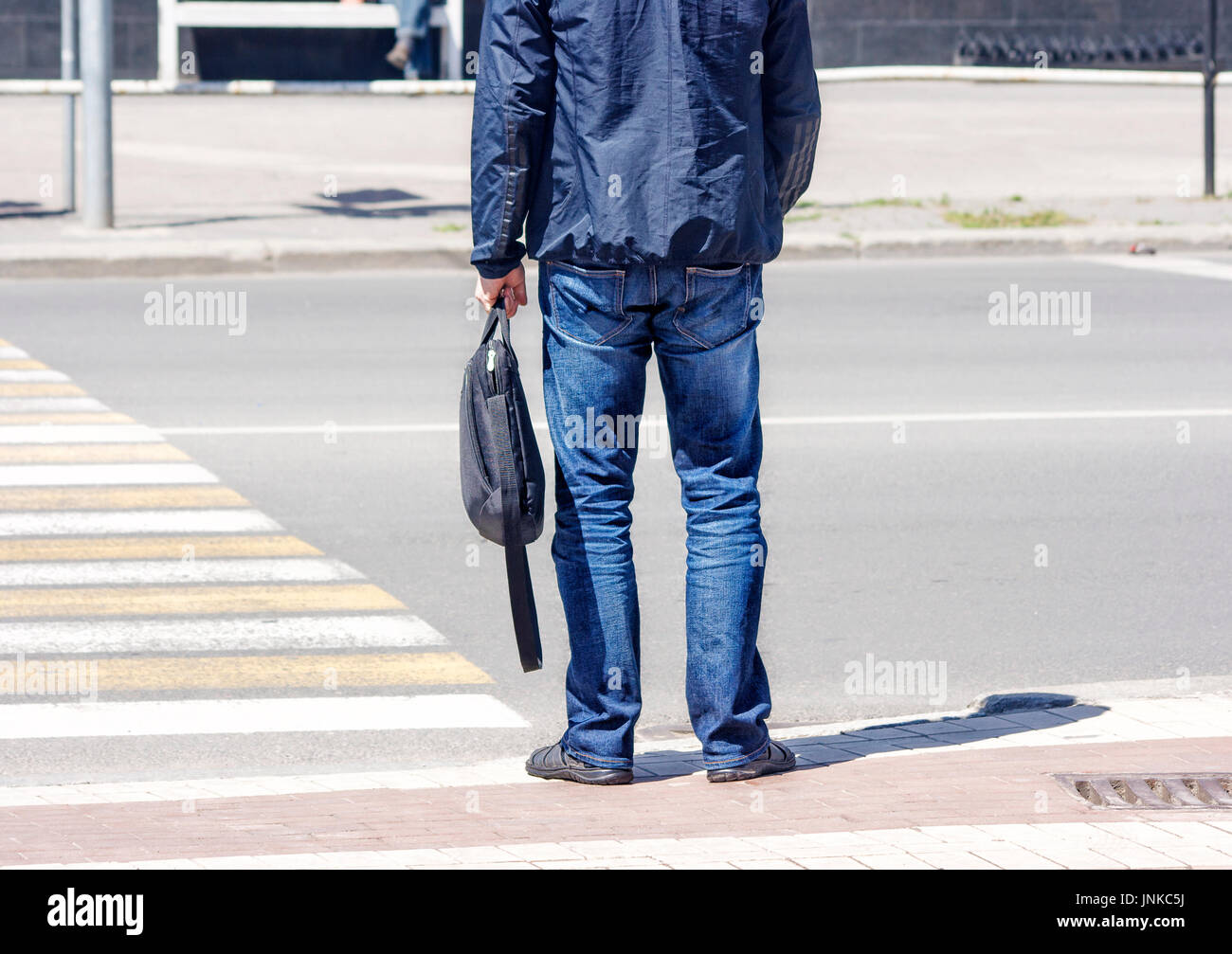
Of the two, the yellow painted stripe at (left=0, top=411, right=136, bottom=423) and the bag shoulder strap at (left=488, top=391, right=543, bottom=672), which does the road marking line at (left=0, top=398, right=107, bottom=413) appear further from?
the bag shoulder strap at (left=488, top=391, right=543, bottom=672)

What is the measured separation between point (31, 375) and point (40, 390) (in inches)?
17.1

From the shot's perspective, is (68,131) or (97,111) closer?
(97,111)

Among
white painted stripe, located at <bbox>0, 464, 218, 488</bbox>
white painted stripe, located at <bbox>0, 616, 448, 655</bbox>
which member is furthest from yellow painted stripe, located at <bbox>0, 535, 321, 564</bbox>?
white painted stripe, located at <bbox>0, 464, 218, 488</bbox>

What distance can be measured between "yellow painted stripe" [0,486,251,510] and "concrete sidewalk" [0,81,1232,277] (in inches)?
273

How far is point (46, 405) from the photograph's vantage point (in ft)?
30.0

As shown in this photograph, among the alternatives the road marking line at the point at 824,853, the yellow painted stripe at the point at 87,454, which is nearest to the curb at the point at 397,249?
the yellow painted stripe at the point at 87,454

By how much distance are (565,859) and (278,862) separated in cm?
54

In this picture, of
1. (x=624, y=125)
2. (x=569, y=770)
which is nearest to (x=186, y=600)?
(x=569, y=770)

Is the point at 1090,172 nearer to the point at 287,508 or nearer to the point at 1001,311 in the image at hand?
the point at 1001,311

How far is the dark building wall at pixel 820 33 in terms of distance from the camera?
25.1 meters

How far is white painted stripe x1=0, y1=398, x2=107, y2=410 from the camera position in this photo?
29.6 ft

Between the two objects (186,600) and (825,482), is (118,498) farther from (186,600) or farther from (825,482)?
(825,482)

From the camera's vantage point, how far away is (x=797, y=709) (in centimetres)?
533

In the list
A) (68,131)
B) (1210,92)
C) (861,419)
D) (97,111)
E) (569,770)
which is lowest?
(861,419)
